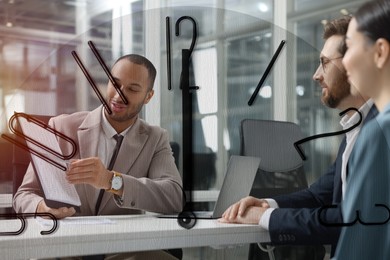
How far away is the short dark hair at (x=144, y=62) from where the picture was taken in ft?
4.42

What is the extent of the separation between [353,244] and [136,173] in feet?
1.62

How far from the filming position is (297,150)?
1.46m

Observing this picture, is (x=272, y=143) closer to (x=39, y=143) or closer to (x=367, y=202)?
(x=367, y=202)

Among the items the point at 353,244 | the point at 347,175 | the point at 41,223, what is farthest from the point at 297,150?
the point at 41,223

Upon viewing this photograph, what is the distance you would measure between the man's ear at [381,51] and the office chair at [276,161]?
0.25m

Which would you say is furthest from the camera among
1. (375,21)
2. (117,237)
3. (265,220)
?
(375,21)

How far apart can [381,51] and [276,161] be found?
0.35 meters

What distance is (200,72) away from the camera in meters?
1.40

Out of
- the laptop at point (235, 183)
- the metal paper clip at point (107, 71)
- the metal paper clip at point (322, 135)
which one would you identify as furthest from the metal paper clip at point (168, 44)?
the metal paper clip at point (322, 135)

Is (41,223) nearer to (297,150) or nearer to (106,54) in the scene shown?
(106,54)

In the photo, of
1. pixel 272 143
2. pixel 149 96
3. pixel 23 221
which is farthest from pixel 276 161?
pixel 23 221

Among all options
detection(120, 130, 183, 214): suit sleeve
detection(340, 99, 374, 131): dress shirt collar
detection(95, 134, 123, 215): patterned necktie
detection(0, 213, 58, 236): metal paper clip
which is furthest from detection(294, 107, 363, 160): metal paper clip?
detection(0, 213, 58, 236): metal paper clip

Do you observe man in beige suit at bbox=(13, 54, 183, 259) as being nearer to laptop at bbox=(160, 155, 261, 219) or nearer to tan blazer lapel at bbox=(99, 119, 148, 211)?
tan blazer lapel at bbox=(99, 119, 148, 211)

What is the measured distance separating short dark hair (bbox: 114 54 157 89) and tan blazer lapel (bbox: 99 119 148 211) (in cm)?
11
